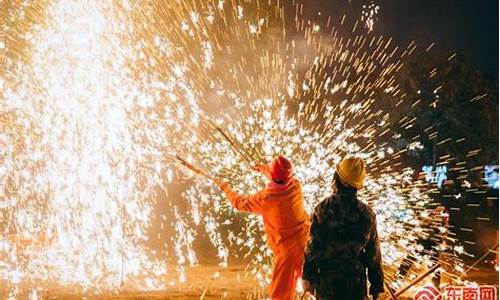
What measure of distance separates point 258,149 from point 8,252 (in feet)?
16.9

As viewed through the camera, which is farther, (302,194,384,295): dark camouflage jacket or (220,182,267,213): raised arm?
(220,182,267,213): raised arm

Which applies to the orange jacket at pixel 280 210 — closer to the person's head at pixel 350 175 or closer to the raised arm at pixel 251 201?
the raised arm at pixel 251 201

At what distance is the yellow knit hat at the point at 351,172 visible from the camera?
3.96 m

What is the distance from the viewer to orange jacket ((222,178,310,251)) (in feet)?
17.0

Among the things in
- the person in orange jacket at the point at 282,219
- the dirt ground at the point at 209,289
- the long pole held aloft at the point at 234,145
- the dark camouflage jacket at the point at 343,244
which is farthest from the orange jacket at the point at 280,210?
the dirt ground at the point at 209,289

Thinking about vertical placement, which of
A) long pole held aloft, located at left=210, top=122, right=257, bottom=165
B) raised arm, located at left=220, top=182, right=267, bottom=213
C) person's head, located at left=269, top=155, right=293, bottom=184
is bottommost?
raised arm, located at left=220, top=182, right=267, bottom=213

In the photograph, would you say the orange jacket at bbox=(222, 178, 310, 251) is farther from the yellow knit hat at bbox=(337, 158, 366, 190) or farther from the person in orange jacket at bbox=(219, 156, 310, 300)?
the yellow knit hat at bbox=(337, 158, 366, 190)

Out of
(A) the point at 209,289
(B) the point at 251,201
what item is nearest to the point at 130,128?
(A) the point at 209,289

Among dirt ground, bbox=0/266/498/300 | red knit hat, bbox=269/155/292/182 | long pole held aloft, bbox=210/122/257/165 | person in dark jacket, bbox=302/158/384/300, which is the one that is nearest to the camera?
person in dark jacket, bbox=302/158/384/300

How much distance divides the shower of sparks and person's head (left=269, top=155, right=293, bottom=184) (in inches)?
77.0

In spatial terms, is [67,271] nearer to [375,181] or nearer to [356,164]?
[375,181]

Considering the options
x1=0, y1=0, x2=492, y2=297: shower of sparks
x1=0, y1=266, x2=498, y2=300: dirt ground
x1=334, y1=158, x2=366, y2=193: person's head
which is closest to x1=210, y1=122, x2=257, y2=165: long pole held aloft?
x1=0, y1=0, x2=492, y2=297: shower of sparks

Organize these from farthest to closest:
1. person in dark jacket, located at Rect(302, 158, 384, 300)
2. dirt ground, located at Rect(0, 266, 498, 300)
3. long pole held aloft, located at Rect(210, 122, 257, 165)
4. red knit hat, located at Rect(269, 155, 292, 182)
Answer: dirt ground, located at Rect(0, 266, 498, 300), long pole held aloft, located at Rect(210, 122, 257, 165), red knit hat, located at Rect(269, 155, 292, 182), person in dark jacket, located at Rect(302, 158, 384, 300)

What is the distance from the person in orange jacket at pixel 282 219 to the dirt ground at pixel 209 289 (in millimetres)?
2086
